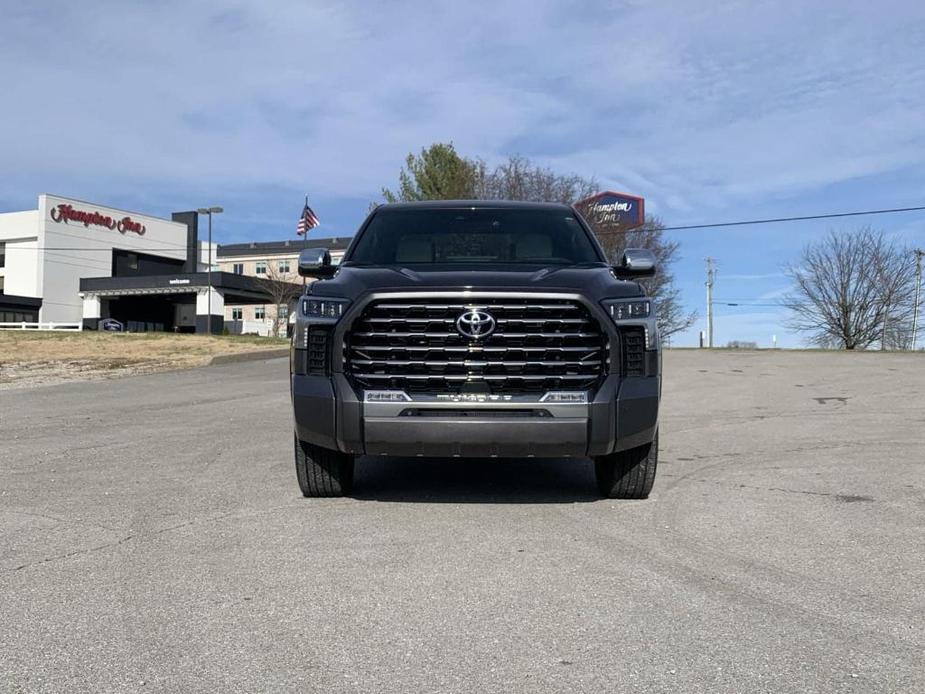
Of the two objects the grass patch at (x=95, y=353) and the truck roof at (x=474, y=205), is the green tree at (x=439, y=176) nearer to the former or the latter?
the grass patch at (x=95, y=353)

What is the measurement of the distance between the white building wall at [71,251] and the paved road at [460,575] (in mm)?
58944

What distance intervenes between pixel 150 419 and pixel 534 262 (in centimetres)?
634

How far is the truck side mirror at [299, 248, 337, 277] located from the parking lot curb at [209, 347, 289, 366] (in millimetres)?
15660

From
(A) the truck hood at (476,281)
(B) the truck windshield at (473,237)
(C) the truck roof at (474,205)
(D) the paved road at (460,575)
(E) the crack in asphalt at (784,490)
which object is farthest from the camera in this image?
(C) the truck roof at (474,205)

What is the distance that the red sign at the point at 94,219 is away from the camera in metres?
60.5

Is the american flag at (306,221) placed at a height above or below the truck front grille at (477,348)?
above

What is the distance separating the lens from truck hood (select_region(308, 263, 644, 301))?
4.68 metres

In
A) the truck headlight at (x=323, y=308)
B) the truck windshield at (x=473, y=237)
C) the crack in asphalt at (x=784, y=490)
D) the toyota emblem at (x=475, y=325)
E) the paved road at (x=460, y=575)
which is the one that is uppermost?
the truck windshield at (x=473, y=237)

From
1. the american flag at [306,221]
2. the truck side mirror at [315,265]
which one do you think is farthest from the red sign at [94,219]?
the truck side mirror at [315,265]

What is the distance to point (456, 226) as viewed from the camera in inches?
249

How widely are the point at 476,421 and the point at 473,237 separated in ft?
7.03

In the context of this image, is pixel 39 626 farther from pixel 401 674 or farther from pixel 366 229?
pixel 366 229

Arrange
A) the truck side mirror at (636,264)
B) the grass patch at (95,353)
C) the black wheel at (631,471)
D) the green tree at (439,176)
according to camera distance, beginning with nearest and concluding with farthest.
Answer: the black wheel at (631,471)
the truck side mirror at (636,264)
the grass patch at (95,353)
the green tree at (439,176)

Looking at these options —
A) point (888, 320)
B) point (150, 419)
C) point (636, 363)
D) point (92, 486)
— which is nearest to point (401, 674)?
point (636, 363)
